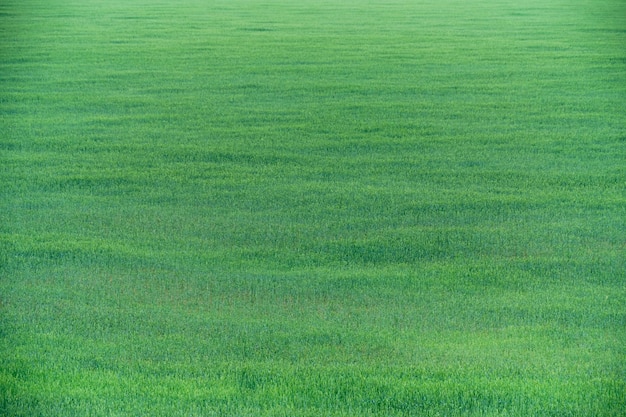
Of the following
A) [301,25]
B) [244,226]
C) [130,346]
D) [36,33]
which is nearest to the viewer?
[130,346]

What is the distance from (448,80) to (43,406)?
286 inches

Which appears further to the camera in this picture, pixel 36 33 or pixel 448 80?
pixel 36 33

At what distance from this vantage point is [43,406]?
296 centimetres

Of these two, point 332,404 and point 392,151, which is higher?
point 332,404

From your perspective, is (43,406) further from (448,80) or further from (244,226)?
(448,80)

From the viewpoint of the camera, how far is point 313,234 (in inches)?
193

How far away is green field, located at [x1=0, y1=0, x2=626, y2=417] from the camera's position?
3.15m

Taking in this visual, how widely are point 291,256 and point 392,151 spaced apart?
244 cm

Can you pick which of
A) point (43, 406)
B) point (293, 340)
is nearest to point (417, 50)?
point (293, 340)

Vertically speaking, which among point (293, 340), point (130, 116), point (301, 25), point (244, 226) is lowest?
point (301, 25)

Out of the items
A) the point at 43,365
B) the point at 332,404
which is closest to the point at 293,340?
the point at 332,404

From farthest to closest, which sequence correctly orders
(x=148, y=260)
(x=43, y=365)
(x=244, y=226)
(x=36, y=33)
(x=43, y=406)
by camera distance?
1. (x=36, y=33)
2. (x=244, y=226)
3. (x=148, y=260)
4. (x=43, y=365)
5. (x=43, y=406)

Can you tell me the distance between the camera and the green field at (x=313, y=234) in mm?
3152

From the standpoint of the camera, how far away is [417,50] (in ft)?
37.1
